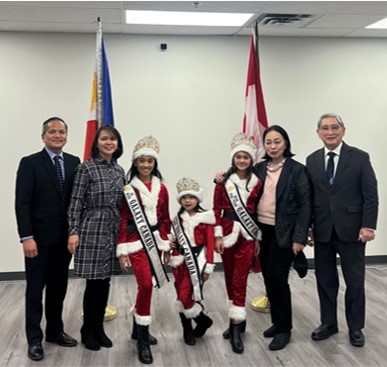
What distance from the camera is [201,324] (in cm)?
306

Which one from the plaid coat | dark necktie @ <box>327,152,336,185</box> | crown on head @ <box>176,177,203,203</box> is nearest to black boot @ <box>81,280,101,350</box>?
the plaid coat

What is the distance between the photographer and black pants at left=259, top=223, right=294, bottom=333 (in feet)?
9.50

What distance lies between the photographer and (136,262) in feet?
9.04

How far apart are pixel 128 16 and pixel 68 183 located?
1807mm

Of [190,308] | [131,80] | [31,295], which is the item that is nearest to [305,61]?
[131,80]

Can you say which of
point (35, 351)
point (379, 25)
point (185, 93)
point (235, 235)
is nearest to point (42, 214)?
point (35, 351)

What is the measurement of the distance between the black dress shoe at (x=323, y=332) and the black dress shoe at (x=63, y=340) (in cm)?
165

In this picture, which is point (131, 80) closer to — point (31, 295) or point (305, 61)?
point (305, 61)

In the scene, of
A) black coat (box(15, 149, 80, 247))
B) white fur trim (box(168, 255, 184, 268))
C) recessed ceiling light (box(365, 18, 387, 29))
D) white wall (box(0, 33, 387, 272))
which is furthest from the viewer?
white wall (box(0, 33, 387, 272))

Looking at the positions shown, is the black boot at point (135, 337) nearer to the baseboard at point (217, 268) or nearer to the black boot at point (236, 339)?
the black boot at point (236, 339)

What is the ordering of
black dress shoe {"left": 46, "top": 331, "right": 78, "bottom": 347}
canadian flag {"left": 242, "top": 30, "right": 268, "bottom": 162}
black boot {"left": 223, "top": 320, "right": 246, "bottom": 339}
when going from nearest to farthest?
1. black dress shoe {"left": 46, "top": 331, "right": 78, "bottom": 347}
2. black boot {"left": 223, "top": 320, "right": 246, "bottom": 339}
3. canadian flag {"left": 242, "top": 30, "right": 268, "bottom": 162}

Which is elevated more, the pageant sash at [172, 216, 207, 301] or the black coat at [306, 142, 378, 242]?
the black coat at [306, 142, 378, 242]

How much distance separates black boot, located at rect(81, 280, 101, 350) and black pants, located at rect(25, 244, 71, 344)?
0.70 feet

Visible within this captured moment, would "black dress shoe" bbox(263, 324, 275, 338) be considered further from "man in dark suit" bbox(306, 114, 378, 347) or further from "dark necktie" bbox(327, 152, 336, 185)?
"dark necktie" bbox(327, 152, 336, 185)
